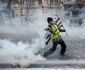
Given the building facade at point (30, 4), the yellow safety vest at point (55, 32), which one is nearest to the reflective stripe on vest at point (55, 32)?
the yellow safety vest at point (55, 32)

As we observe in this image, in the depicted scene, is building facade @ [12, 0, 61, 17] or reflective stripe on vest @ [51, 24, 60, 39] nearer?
reflective stripe on vest @ [51, 24, 60, 39]

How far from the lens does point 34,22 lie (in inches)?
1416

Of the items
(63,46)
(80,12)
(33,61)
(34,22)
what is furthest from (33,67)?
(80,12)

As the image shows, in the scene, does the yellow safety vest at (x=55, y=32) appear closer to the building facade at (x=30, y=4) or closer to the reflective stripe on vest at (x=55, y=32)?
the reflective stripe on vest at (x=55, y=32)

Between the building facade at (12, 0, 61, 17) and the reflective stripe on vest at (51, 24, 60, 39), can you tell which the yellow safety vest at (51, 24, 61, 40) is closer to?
the reflective stripe on vest at (51, 24, 60, 39)

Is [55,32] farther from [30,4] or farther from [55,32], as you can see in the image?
[30,4]

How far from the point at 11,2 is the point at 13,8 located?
83cm

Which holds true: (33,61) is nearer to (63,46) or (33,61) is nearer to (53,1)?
(63,46)

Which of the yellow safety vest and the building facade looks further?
the building facade

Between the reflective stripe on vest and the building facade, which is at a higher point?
the reflective stripe on vest

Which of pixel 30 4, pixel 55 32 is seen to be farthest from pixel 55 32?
pixel 30 4

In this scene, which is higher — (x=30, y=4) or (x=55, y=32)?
(x=55, y=32)

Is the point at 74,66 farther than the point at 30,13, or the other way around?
the point at 30,13

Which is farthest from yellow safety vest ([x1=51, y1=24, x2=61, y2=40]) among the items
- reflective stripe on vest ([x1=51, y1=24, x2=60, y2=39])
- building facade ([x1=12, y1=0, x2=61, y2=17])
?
building facade ([x1=12, y1=0, x2=61, y2=17])
